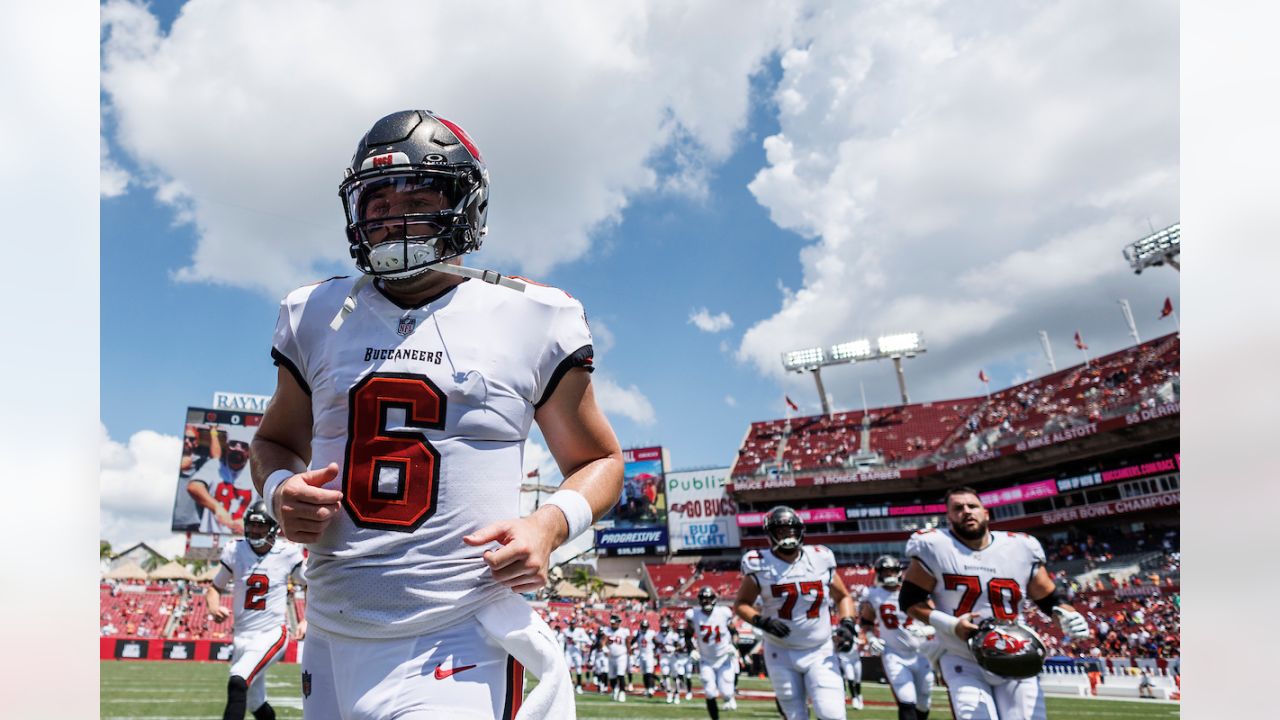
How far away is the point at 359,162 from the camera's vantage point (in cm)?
200

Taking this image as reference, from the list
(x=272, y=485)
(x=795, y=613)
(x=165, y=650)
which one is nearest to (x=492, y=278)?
(x=272, y=485)

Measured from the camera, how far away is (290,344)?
198cm

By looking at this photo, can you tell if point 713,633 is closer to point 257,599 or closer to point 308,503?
point 257,599

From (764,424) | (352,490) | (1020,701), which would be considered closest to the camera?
(352,490)

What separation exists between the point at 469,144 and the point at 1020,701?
5.29 m

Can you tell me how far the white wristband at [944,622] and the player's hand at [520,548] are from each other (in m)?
4.55

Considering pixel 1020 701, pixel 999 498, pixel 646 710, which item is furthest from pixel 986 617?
pixel 999 498

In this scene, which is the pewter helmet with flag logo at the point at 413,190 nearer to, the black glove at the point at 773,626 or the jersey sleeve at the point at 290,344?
the jersey sleeve at the point at 290,344

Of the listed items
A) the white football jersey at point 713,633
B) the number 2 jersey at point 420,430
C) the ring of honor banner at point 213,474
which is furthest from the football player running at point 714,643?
the ring of honor banner at point 213,474

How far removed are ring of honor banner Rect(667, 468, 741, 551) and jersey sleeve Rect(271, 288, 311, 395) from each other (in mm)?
51751

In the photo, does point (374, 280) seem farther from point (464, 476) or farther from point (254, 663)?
point (254, 663)

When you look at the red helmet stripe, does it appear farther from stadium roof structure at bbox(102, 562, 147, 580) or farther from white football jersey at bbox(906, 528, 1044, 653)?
stadium roof structure at bbox(102, 562, 147, 580)

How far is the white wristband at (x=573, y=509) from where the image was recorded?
1.80m

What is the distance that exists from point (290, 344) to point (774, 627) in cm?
664
